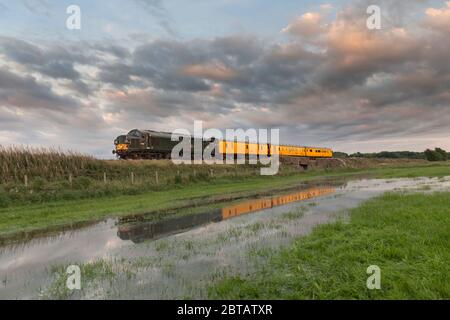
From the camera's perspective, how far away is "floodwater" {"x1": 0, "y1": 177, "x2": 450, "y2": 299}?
6737 mm

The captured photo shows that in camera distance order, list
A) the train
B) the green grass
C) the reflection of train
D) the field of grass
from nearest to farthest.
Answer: the green grass, the reflection of train, the field of grass, the train

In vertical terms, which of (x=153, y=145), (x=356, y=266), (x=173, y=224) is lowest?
(x=173, y=224)

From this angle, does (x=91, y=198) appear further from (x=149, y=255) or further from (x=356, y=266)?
→ (x=356, y=266)

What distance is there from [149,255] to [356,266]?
18.3 ft

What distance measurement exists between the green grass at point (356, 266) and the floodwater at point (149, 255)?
73cm

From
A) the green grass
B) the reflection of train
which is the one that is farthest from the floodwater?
the green grass

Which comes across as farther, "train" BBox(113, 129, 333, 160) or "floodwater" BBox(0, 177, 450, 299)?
"train" BBox(113, 129, 333, 160)

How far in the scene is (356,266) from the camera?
22.5 feet

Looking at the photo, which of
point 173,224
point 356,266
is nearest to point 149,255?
point 173,224

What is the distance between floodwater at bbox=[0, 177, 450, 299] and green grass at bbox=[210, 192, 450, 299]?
2.40 ft

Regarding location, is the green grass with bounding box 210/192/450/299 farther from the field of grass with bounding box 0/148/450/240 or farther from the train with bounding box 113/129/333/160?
the train with bounding box 113/129/333/160

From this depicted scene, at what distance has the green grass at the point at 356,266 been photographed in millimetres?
5711

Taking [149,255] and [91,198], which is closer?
[149,255]

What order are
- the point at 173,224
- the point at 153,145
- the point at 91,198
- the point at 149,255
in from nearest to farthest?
the point at 149,255 → the point at 173,224 → the point at 91,198 → the point at 153,145
